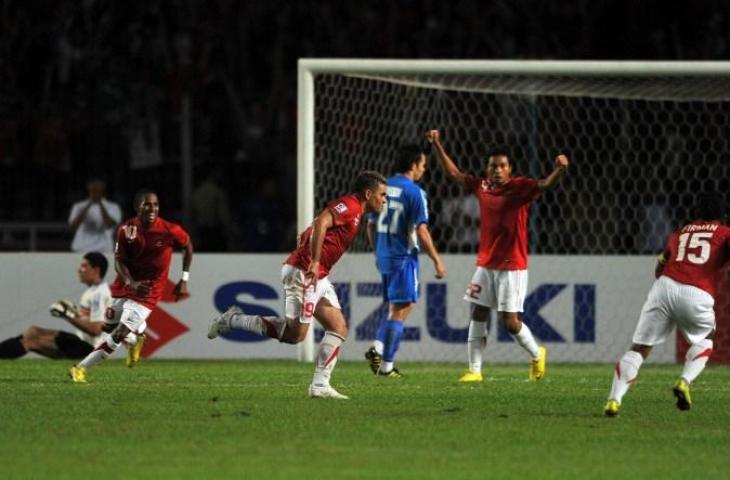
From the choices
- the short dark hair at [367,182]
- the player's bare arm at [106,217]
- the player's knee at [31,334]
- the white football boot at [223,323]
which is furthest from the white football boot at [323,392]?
the player's bare arm at [106,217]

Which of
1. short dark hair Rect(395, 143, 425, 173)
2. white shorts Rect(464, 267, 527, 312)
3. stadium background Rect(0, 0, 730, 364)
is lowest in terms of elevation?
white shorts Rect(464, 267, 527, 312)

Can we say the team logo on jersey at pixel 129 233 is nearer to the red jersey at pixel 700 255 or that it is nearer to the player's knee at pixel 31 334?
the player's knee at pixel 31 334

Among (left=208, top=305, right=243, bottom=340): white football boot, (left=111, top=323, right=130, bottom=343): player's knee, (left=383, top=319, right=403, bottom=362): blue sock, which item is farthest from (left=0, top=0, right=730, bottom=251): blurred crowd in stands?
(left=208, top=305, right=243, bottom=340): white football boot

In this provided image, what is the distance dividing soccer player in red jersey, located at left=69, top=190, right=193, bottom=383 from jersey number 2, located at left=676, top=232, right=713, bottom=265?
17.6ft

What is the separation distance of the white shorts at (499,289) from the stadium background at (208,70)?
7.93 metres

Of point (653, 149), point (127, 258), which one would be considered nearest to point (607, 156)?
point (653, 149)

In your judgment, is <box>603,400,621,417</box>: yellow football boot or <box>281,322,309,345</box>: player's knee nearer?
<box>603,400,621,417</box>: yellow football boot

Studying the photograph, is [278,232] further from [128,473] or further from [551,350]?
[128,473]

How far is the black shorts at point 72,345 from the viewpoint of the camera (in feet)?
59.5

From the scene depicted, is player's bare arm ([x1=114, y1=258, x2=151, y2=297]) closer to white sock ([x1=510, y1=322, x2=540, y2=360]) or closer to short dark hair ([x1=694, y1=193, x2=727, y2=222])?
white sock ([x1=510, y1=322, x2=540, y2=360])

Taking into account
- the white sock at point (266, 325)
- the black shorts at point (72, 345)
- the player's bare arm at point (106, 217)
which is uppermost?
the player's bare arm at point (106, 217)

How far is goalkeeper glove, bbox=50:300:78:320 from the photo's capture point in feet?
56.2

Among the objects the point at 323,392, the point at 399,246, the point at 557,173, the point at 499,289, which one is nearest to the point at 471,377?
the point at 499,289

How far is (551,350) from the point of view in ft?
61.8
